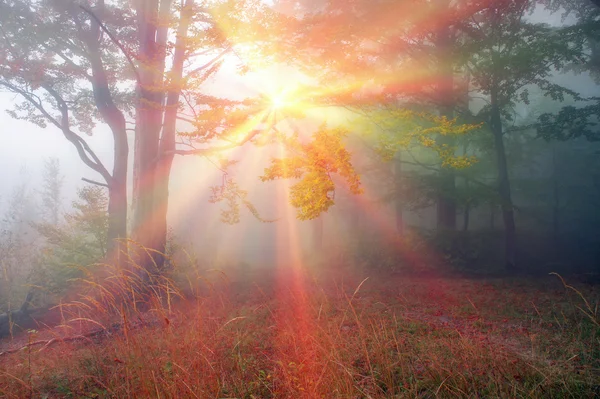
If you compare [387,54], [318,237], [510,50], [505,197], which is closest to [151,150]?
[387,54]

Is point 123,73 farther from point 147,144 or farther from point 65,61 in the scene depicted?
point 147,144

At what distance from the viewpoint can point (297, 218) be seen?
634 centimetres

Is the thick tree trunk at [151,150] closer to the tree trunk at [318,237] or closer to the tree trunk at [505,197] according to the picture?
the tree trunk at [318,237]

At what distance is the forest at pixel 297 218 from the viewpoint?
11.3 feet

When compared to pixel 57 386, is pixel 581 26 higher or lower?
higher

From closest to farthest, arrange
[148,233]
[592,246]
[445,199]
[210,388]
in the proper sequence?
[210,388]
[148,233]
[445,199]
[592,246]

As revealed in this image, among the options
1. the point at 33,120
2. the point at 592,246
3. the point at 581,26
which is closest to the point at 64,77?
the point at 33,120

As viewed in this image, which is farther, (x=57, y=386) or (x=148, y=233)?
(x=148, y=233)

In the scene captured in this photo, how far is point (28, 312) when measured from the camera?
1020cm

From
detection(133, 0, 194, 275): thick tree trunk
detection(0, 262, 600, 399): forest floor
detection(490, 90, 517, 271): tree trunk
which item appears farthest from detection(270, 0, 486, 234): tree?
detection(0, 262, 600, 399): forest floor

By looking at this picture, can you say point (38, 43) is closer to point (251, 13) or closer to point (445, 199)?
point (251, 13)

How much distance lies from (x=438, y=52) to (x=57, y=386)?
14.1 metres

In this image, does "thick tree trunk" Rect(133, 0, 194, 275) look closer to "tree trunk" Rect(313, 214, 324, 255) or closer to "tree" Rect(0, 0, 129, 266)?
"tree" Rect(0, 0, 129, 266)

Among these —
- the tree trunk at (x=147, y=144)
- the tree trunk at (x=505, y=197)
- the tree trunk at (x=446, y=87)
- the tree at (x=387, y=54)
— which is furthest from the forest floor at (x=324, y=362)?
the tree trunk at (x=505, y=197)
